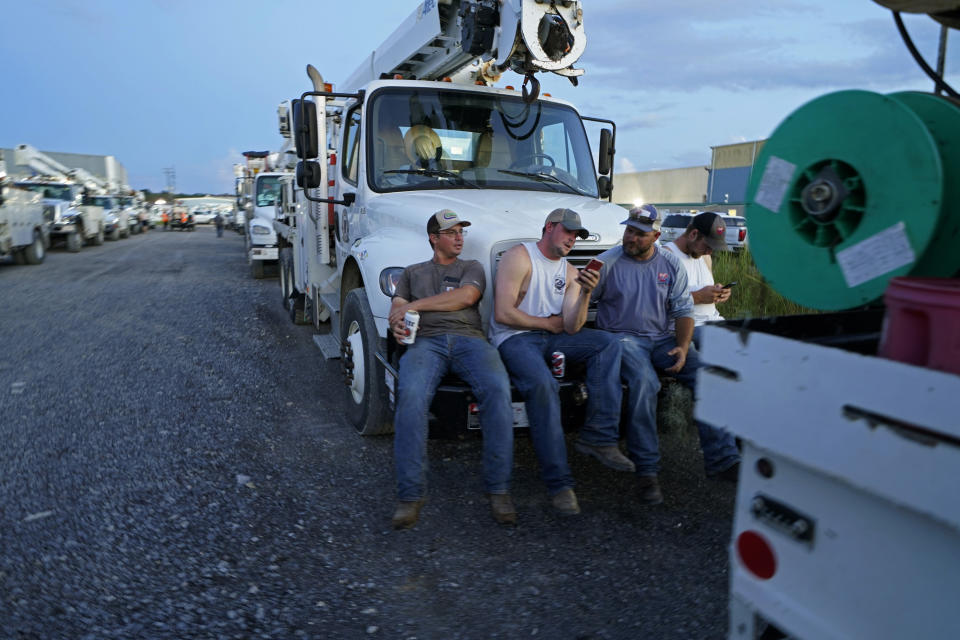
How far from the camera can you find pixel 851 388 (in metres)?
1.55

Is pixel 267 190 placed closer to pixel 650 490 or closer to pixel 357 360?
pixel 357 360

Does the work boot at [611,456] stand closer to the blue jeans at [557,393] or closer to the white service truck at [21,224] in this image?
the blue jeans at [557,393]


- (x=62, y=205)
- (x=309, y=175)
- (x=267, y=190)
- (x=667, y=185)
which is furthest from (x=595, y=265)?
(x=667, y=185)

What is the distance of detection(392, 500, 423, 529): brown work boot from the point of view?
3.58 m

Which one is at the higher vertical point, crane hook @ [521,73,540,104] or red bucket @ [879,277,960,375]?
crane hook @ [521,73,540,104]

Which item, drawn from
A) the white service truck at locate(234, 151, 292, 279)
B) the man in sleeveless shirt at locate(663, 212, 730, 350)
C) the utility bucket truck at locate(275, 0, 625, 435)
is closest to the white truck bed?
the utility bucket truck at locate(275, 0, 625, 435)

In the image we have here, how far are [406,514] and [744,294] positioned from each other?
5214mm

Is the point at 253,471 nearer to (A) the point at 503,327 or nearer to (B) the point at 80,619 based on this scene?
(B) the point at 80,619

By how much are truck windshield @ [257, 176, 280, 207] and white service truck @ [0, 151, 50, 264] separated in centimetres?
592

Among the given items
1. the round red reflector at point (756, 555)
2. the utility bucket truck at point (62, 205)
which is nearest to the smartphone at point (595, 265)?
the round red reflector at point (756, 555)

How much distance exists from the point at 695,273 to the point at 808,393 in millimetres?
3052

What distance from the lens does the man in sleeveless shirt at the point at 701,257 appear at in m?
4.44

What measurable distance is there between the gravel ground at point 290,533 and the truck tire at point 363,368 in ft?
0.56

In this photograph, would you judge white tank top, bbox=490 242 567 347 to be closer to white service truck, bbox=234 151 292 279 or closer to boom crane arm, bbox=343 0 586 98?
boom crane arm, bbox=343 0 586 98
